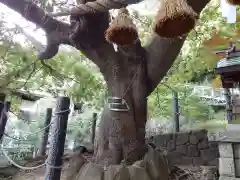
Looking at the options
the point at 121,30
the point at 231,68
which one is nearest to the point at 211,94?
the point at 231,68

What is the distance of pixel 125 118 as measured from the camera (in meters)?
2.95

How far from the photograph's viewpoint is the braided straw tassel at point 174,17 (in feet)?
5.02

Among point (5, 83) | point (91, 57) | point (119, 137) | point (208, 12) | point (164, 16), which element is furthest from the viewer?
point (208, 12)

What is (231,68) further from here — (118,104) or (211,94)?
(211,94)

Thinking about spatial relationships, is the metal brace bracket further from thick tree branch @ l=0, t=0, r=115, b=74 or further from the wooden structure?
the wooden structure

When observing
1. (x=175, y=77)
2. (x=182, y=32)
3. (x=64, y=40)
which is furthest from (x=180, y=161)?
(x=182, y=32)

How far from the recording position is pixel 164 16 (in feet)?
5.11

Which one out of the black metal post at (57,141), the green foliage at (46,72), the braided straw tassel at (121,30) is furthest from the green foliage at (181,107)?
the black metal post at (57,141)

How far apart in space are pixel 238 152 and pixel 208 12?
3.22 metres

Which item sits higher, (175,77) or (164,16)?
(175,77)

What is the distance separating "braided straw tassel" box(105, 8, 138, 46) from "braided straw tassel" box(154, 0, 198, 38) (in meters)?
0.37

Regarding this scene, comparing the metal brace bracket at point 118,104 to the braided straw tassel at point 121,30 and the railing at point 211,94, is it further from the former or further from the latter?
the railing at point 211,94

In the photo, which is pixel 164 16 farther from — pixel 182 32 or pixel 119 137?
pixel 119 137

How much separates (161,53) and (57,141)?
177cm
